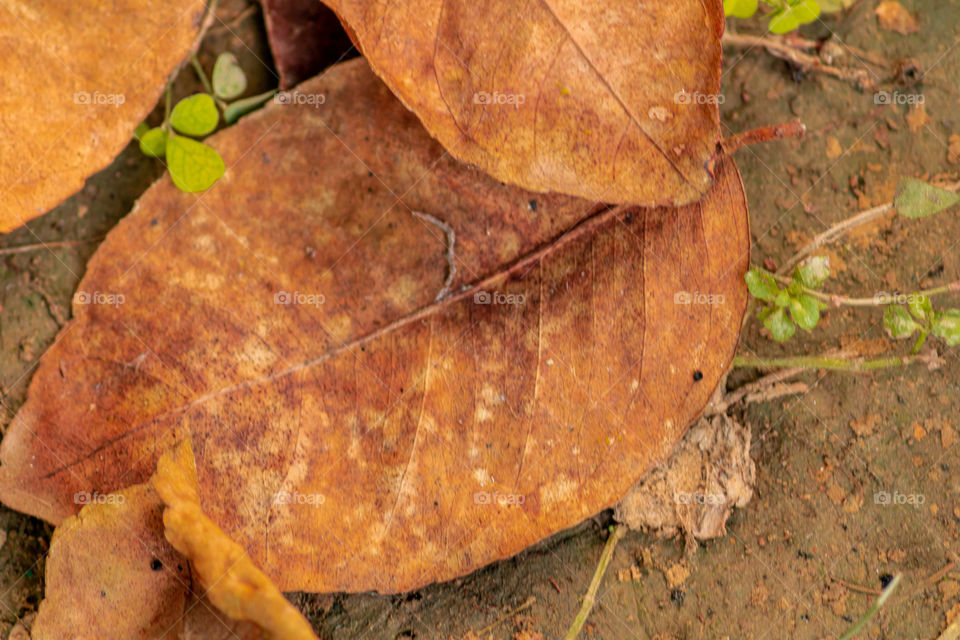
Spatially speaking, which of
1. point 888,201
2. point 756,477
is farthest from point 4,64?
point 888,201

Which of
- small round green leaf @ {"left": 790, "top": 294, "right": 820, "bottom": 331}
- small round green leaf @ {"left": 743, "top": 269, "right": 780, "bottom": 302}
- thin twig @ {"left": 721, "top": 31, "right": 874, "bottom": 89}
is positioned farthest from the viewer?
thin twig @ {"left": 721, "top": 31, "right": 874, "bottom": 89}

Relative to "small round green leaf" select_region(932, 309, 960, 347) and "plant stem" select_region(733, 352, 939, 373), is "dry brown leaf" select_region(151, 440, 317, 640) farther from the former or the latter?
"small round green leaf" select_region(932, 309, 960, 347)

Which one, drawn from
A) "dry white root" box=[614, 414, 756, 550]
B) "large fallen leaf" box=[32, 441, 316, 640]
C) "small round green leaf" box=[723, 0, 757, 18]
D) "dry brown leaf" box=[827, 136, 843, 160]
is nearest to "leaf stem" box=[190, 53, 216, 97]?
"large fallen leaf" box=[32, 441, 316, 640]

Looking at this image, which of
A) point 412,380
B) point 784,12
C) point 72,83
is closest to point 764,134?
point 784,12

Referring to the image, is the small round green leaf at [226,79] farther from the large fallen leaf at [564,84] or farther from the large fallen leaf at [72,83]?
the large fallen leaf at [564,84]

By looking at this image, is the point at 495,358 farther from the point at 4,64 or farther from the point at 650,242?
the point at 4,64

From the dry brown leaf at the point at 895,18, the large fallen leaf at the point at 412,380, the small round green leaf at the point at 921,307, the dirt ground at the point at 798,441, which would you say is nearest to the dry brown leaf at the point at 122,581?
the large fallen leaf at the point at 412,380

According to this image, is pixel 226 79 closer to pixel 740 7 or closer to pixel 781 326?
pixel 740 7
